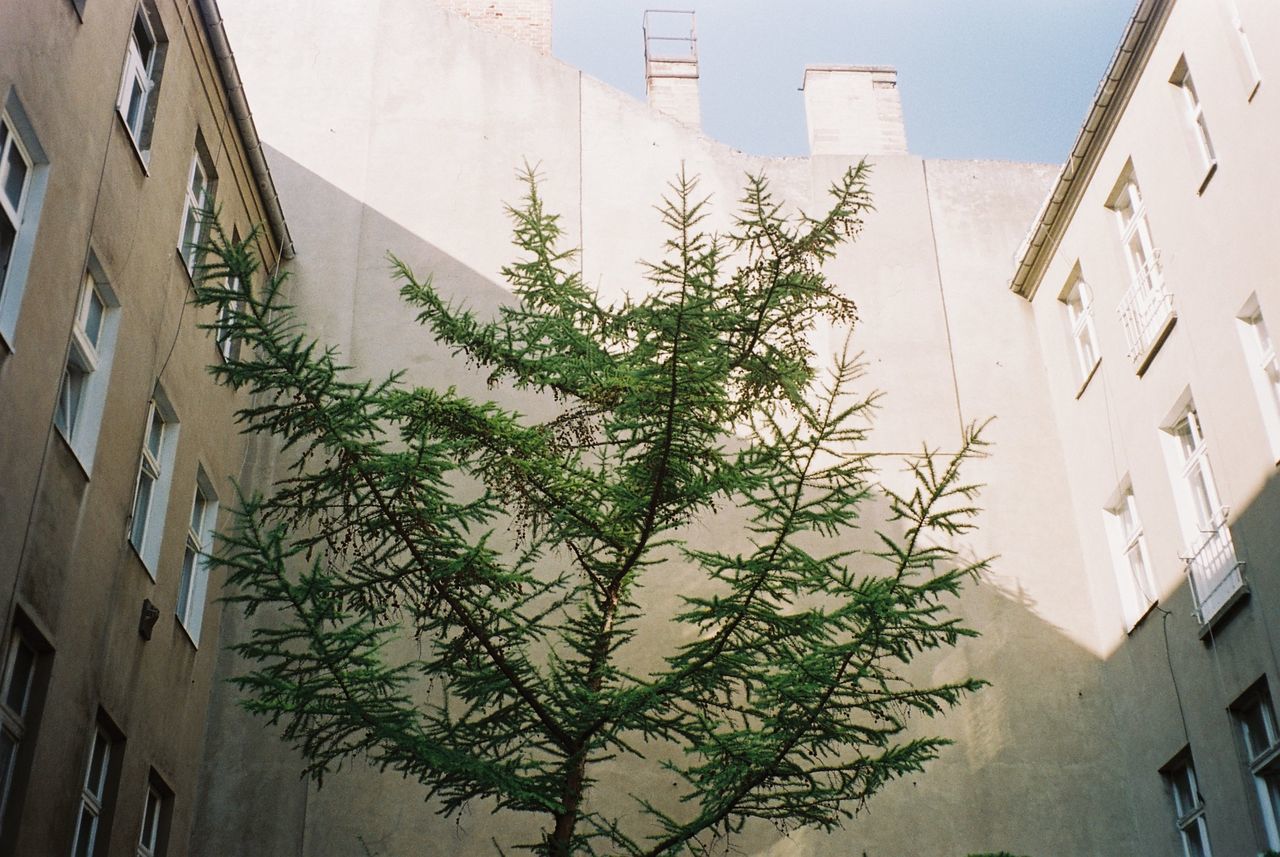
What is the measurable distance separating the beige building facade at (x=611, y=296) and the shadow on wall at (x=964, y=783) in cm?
3

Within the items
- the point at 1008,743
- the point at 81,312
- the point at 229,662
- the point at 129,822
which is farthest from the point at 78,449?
the point at 1008,743

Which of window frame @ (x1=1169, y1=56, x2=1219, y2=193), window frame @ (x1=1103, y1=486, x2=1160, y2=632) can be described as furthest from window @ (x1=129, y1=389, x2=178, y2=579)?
window frame @ (x1=1169, y1=56, x2=1219, y2=193)

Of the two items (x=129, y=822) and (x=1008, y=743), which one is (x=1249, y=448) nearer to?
(x=1008, y=743)

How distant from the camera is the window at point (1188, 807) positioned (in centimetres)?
1296

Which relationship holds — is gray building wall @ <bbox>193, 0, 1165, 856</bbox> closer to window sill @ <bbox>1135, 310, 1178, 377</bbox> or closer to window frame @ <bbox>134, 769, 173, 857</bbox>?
window frame @ <bbox>134, 769, 173, 857</bbox>

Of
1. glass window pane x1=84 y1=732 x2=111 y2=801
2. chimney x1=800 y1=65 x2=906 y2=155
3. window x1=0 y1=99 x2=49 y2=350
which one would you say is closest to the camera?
window x1=0 y1=99 x2=49 y2=350

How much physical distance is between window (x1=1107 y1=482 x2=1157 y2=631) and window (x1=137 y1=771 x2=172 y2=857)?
9313 mm

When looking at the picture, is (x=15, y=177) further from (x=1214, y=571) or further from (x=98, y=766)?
(x=1214, y=571)

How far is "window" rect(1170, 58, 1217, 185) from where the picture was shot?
13.4 meters

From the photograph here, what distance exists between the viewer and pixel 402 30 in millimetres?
19219

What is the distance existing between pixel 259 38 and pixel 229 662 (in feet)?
28.4

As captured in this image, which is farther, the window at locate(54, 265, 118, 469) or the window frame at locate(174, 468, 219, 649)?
the window frame at locate(174, 468, 219, 649)

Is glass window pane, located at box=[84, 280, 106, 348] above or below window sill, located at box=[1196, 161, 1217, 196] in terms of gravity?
below

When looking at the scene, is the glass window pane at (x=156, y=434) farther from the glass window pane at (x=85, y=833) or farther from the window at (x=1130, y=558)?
the window at (x=1130, y=558)
